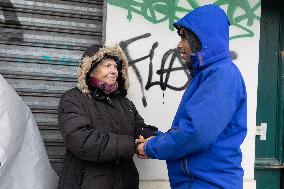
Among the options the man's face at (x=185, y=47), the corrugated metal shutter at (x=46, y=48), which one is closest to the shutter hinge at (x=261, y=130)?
the corrugated metal shutter at (x=46, y=48)

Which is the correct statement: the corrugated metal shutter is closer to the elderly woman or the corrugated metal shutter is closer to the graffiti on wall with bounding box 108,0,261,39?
the graffiti on wall with bounding box 108,0,261,39

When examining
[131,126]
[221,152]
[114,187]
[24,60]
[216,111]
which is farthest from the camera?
[24,60]

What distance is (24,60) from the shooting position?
12.1 ft

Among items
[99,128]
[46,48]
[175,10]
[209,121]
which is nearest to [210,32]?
[209,121]

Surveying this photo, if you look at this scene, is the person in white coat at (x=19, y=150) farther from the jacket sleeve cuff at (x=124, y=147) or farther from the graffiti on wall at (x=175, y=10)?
the graffiti on wall at (x=175, y=10)

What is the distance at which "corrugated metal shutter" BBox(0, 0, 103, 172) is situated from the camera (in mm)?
3646

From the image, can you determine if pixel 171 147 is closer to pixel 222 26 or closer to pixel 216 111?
pixel 216 111

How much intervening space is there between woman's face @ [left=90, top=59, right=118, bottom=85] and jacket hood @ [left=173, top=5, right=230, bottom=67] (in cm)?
82

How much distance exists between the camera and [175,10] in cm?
402

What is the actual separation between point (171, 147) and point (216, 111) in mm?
321

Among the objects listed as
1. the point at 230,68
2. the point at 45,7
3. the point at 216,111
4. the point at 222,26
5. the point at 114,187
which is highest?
the point at 45,7

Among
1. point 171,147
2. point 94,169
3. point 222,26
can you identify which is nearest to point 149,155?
Answer: point 171,147

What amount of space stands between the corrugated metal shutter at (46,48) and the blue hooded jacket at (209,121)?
153 cm

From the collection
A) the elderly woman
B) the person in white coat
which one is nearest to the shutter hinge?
the elderly woman
